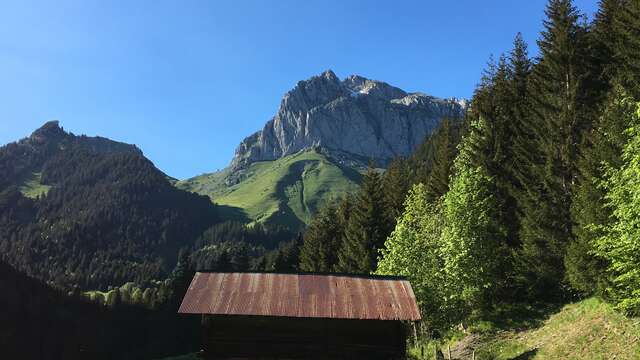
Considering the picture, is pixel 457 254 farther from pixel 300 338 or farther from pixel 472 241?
pixel 300 338

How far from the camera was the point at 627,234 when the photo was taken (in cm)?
2103

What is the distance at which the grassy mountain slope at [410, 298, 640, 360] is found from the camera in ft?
74.8

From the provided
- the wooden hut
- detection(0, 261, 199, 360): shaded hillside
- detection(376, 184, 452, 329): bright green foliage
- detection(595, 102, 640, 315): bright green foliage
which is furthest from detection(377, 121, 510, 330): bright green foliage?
detection(0, 261, 199, 360): shaded hillside

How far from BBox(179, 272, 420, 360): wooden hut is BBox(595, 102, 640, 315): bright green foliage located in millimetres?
9067

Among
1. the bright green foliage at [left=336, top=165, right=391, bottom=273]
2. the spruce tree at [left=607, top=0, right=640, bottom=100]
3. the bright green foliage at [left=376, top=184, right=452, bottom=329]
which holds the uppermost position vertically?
the spruce tree at [left=607, top=0, right=640, bottom=100]

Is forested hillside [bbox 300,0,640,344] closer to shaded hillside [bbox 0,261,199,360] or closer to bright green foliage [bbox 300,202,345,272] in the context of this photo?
bright green foliage [bbox 300,202,345,272]

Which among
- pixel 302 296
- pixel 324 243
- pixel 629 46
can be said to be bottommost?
pixel 302 296

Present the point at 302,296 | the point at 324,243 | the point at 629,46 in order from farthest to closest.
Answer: the point at 324,243
the point at 629,46
the point at 302,296

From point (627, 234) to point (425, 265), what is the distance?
16981 mm

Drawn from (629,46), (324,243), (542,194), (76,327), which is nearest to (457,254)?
(542,194)

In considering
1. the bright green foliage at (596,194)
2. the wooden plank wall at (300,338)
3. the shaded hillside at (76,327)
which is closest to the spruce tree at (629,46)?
the bright green foliage at (596,194)

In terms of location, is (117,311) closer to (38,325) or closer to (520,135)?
(38,325)

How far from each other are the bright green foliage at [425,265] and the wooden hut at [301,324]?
10.0 metres

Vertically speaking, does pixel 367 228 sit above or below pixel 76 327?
above
